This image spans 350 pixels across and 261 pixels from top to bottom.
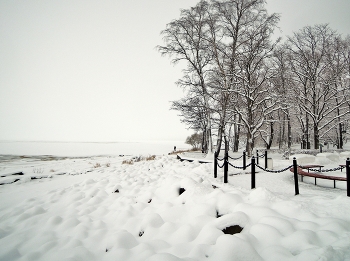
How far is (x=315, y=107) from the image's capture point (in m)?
17.4

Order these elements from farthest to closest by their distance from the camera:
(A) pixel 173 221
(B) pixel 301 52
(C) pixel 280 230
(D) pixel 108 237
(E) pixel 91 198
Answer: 1. (B) pixel 301 52
2. (E) pixel 91 198
3. (A) pixel 173 221
4. (D) pixel 108 237
5. (C) pixel 280 230

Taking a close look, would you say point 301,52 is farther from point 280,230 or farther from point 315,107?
point 280,230

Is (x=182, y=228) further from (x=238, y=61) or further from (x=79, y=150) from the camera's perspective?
(x=79, y=150)

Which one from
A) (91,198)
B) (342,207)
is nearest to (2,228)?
(91,198)

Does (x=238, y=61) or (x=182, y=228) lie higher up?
(x=238, y=61)

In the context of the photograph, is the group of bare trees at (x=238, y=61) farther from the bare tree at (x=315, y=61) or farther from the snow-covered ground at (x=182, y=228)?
the snow-covered ground at (x=182, y=228)

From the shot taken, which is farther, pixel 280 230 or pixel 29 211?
pixel 29 211

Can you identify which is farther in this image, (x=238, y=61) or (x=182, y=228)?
(x=238, y=61)

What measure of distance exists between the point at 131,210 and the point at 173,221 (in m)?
1.21

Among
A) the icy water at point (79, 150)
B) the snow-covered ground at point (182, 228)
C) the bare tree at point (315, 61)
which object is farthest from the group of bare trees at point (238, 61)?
the icy water at point (79, 150)

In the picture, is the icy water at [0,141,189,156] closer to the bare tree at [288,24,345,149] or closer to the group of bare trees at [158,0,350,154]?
the group of bare trees at [158,0,350,154]

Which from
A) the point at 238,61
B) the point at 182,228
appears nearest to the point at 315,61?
the point at 238,61

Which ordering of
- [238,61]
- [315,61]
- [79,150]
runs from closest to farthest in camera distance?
[238,61], [315,61], [79,150]

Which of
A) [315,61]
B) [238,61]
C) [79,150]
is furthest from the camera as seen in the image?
[79,150]
